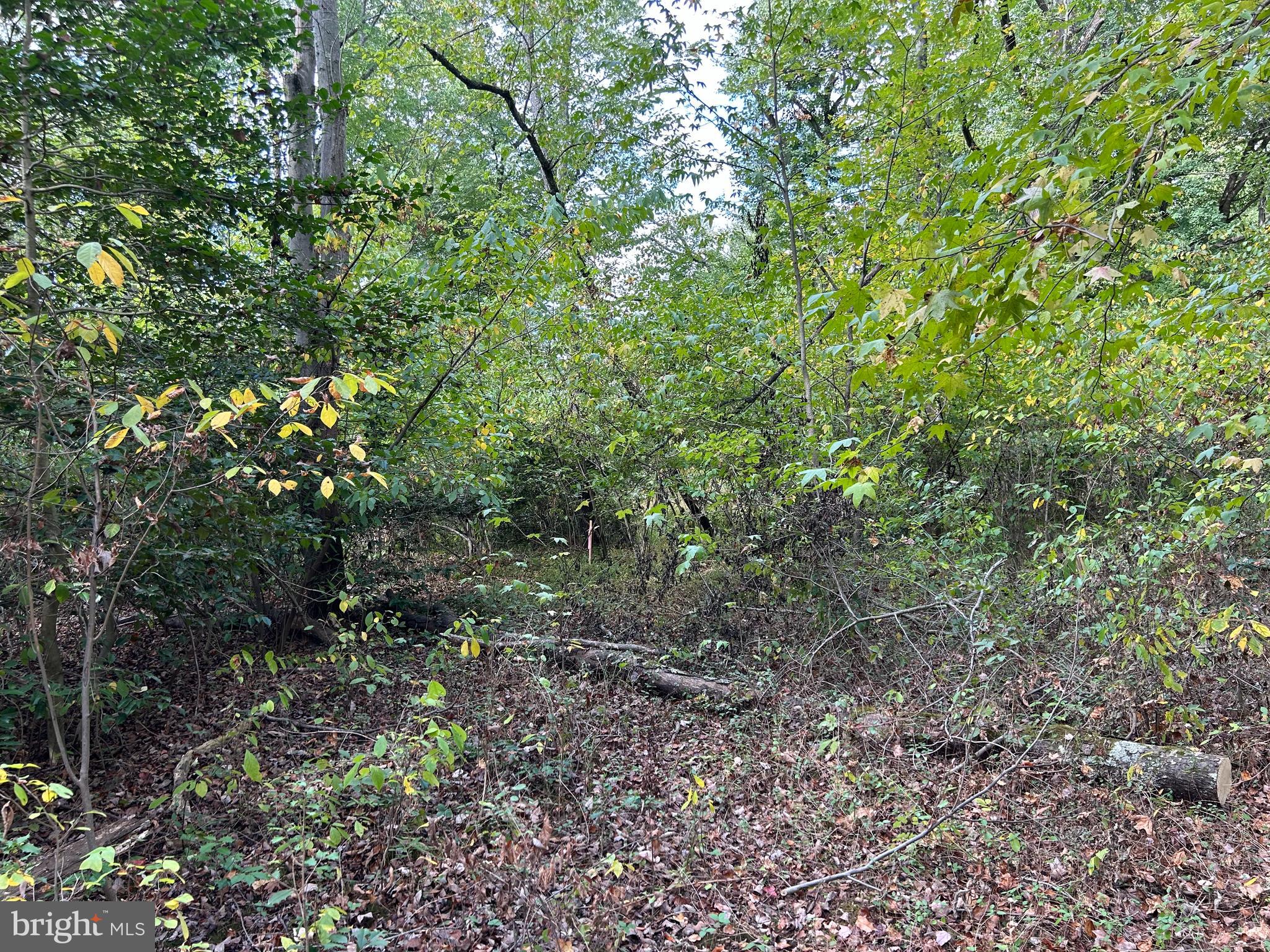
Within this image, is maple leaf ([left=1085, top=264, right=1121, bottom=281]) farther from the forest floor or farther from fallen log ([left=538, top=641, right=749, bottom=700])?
fallen log ([left=538, top=641, right=749, bottom=700])

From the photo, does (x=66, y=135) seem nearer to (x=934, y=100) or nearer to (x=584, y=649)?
(x=584, y=649)

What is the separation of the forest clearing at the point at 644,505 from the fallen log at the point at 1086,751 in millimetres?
28

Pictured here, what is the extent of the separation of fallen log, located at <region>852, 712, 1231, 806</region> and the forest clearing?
0.03m

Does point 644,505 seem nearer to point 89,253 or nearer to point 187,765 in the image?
point 187,765

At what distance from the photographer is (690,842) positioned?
344 cm

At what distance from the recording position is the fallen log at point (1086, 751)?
141 inches

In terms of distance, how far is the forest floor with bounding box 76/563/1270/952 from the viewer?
9.38 feet

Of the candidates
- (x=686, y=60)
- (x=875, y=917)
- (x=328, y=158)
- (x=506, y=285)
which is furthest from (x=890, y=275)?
(x=328, y=158)

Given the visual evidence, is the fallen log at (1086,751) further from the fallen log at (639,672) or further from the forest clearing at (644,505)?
the fallen log at (639,672)

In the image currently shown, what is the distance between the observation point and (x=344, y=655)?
18.3ft

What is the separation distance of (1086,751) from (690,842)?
2484 mm

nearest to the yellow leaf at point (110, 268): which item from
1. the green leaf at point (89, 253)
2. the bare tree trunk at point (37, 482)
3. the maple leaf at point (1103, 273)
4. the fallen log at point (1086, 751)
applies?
the green leaf at point (89, 253)

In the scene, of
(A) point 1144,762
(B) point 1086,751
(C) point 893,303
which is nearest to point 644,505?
(B) point 1086,751

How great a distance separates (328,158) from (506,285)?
278 centimetres
